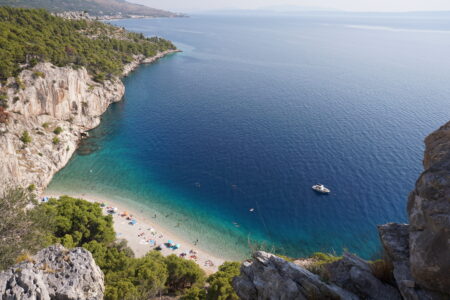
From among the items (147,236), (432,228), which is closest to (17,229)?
(147,236)

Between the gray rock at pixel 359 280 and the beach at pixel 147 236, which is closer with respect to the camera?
the gray rock at pixel 359 280

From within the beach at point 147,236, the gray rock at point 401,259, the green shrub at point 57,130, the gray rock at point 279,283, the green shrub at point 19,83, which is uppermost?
the green shrub at point 19,83

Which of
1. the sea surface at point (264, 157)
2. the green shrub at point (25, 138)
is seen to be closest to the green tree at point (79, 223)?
the sea surface at point (264, 157)

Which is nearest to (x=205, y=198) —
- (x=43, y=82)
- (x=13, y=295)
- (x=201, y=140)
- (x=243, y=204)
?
(x=243, y=204)

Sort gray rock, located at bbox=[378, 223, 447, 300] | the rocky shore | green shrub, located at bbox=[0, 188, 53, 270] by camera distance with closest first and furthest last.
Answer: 1. gray rock, located at bbox=[378, 223, 447, 300]
2. green shrub, located at bbox=[0, 188, 53, 270]
3. the rocky shore

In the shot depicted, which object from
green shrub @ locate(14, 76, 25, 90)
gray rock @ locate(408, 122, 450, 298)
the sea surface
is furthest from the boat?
green shrub @ locate(14, 76, 25, 90)

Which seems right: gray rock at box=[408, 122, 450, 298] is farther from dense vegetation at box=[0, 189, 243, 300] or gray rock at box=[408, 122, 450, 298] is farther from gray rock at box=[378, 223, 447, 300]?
dense vegetation at box=[0, 189, 243, 300]

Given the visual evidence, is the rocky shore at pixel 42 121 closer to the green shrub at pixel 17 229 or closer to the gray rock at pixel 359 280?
the green shrub at pixel 17 229
